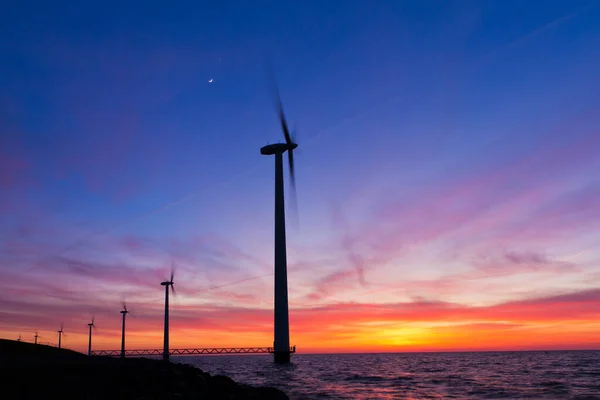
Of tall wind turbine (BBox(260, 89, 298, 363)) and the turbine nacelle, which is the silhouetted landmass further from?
the turbine nacelle

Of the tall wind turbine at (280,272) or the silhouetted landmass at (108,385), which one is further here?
the tall wind turbine at (280,272)

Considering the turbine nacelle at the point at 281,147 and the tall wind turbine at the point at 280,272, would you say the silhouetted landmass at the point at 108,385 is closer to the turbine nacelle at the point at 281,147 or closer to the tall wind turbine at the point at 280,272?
the tall wind turbine at the point at 280,272

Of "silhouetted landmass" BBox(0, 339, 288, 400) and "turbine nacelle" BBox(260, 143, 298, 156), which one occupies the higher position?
"turbine nacelle" BBox(260, 143, 298, 156)

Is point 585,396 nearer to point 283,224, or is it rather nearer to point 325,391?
point 325,391

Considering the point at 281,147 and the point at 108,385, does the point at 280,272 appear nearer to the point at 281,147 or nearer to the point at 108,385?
the point at 281,147

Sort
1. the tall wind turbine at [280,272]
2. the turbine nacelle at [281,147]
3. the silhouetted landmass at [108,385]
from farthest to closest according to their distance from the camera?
the turbine nacelle at [281,147]
the tall wind turbine at [280,272]
the silhouetted landmass at [108,385]

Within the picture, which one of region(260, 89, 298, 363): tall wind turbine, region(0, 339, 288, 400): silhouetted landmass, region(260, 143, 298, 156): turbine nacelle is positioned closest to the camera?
region(0, 339, 288, 400): silhouetted landmass

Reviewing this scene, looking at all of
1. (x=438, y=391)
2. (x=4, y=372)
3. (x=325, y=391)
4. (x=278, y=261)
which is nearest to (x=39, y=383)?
(x=4, y=372)

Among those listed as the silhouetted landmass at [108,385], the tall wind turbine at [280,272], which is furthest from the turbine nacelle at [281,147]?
the silhouetted landmass at [108,385]

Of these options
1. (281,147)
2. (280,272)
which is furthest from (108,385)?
(281,147)

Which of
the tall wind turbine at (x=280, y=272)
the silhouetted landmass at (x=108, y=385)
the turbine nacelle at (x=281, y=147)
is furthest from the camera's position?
the turbine nacelle at (x=281, y=147)

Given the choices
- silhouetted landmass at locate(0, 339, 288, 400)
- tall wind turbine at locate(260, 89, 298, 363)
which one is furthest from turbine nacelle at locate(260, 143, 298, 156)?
silhouetted landmass at locate(0, 339, 288, 400)

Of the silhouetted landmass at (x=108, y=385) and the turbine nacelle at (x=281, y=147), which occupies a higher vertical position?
the turbine nacelle at (x=281, y=147)

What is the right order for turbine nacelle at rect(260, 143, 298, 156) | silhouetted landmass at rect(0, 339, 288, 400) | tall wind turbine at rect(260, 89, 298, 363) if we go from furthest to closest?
turbine nacelle at rect(260, 143, 298, 156) < tall wind turbine at rect(260, 89, 298, 363) < silhouetted landmass at rect(0, 339, 288, 400)
